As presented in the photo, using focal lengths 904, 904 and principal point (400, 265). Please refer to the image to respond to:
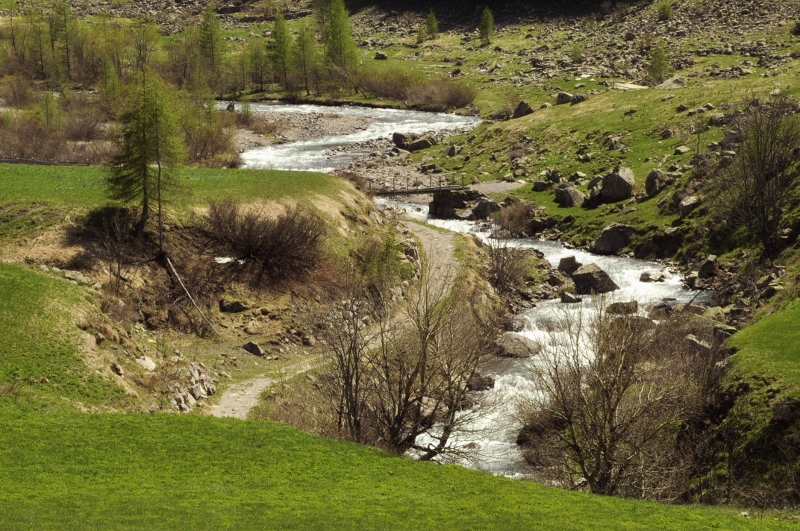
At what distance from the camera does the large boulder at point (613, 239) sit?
64.2 metres

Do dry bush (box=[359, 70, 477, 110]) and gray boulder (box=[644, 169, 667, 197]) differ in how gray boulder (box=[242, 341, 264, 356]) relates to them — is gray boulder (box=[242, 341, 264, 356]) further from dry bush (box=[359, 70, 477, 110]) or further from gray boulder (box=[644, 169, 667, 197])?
dry bush (box=[359, 70, 477, 110])

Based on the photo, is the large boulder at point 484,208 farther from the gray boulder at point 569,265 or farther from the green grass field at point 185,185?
the green grass field at point 185,185

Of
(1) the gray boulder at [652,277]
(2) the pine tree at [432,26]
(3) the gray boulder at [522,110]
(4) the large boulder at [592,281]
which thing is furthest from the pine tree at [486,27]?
(4) the large boulder at [592,281]

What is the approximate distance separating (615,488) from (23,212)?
115 ft

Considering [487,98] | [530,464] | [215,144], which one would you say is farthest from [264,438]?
[487,98]

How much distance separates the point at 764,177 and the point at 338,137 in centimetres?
6186

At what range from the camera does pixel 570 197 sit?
72250mm

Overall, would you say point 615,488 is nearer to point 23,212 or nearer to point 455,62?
point 23,212

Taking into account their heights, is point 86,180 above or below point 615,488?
above

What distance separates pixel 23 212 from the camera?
48875mm

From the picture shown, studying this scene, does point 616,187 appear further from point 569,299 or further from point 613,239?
point 569,299

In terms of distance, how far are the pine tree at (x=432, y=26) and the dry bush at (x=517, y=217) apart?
10185 cm

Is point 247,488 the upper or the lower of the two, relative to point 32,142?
lower

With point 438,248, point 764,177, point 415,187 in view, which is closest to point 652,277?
point 764,177
